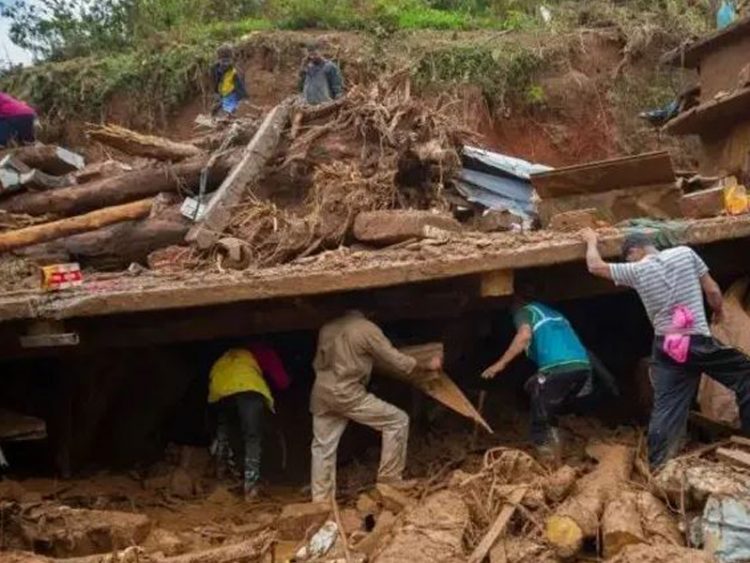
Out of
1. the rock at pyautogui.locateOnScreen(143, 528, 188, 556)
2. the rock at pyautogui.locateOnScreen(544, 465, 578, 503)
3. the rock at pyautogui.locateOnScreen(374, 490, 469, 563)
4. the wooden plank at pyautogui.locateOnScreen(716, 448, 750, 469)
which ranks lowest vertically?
the rock at pyautogui.locateOnScreen(143, 528, 188, 556)

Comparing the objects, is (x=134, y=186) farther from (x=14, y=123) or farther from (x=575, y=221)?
(x=575, y=221)

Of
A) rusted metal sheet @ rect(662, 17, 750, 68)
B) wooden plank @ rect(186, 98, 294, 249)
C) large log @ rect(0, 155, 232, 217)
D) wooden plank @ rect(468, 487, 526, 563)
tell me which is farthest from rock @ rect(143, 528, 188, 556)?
rusted metal sheet @ rect(662, 17, 750, 68)

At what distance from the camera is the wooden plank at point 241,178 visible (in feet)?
25.2

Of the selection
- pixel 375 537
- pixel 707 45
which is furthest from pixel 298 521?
pixel 707 45

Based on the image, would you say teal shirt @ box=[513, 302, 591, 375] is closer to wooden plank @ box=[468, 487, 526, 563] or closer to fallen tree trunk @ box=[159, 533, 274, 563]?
wooden plank @ box=[468, 487, 526, 563]

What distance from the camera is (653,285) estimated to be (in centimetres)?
602

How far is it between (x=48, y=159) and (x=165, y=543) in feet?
16.7

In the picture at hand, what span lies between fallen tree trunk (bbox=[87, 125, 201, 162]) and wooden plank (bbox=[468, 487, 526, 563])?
4.85m

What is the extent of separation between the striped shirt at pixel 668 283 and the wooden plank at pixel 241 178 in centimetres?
345

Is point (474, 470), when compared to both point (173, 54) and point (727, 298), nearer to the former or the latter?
point (727, 298)

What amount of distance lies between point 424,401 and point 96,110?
10473 millimetres

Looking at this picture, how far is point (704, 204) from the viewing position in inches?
278

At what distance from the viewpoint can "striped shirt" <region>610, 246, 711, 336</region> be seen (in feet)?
19.6

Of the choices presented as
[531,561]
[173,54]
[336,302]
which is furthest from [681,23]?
[531,561]
